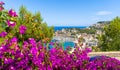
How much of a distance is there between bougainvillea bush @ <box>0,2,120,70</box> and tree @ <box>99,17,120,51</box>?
27450 millimetres

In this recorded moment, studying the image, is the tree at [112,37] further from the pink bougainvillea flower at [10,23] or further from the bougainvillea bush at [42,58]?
the bougainvillea bush at [42,58]

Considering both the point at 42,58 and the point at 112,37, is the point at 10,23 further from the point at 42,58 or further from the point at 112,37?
the point at 112,37

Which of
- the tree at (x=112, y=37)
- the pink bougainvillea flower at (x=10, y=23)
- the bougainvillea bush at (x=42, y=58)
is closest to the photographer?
the bougainvillea bush at (x=42, y=58)

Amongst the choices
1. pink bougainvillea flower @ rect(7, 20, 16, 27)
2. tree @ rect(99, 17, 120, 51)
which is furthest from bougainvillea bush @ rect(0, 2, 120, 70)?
tree @ rect(99, 17, 120, 51)

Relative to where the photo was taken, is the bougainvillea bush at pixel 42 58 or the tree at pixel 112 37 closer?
the bougainvillea bush at pixel 42 58

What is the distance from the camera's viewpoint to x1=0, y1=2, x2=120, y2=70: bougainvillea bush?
21.0 feet

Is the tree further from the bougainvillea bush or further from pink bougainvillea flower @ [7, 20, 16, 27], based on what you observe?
the bougainvillea bush

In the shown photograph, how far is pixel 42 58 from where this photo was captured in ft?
21.4

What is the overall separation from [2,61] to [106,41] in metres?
29.6

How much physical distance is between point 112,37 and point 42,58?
95.8 feet

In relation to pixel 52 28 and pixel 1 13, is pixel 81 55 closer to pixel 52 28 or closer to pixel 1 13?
pixel 1 13

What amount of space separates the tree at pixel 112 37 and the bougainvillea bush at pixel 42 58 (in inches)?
1081

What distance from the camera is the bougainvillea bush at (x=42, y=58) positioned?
21.0 ft

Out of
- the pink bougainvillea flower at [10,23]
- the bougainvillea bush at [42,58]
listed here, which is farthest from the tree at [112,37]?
the bougainvillea bush at [42,58]
